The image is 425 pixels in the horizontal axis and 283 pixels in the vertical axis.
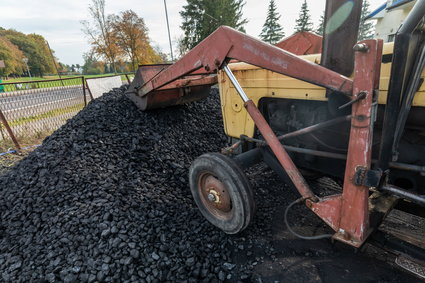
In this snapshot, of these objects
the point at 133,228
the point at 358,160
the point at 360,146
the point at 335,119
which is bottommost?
the point at 133,228

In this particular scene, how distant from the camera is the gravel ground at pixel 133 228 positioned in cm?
210

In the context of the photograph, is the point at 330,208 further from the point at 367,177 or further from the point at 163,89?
the point at 163,89

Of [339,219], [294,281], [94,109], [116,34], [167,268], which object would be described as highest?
[116,34]

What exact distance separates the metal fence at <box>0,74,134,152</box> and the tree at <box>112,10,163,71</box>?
60.8 feet

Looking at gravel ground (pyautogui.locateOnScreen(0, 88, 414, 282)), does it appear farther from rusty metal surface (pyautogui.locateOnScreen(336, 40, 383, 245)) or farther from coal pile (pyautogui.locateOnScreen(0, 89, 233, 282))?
rusty metal surface (pyautogui.locateOnScreen(336, 40, 383, 245))

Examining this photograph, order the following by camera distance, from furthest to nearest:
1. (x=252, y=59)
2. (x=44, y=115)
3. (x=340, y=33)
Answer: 1. (x=44, y=115)
2. (x=252, y=59)
3. (x=340, y=33)

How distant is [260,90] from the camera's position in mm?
2588

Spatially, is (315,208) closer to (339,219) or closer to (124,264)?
(339,219)

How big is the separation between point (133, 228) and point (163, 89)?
96.8 inches

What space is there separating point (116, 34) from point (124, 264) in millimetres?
25693

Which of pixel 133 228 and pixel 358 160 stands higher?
pixel 358 160

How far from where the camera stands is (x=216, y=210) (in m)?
2.58

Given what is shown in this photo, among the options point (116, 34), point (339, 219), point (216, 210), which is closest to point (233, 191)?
point (216, 210)

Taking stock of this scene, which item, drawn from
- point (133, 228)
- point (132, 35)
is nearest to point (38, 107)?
point (133, 228)
